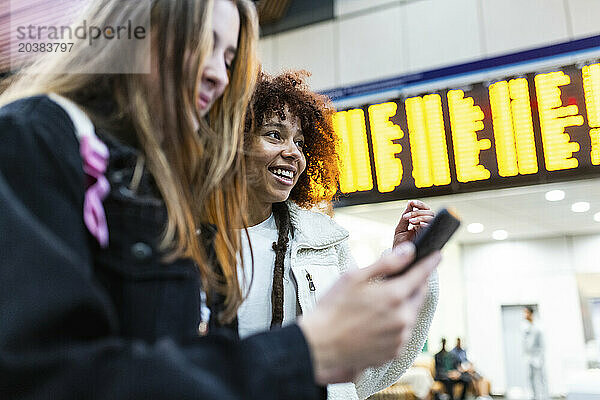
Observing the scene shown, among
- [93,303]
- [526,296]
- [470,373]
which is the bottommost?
[470,373]

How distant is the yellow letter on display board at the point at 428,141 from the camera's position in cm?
341

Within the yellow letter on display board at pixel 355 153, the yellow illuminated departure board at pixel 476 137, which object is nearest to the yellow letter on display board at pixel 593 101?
the yellow illuminated departure board at pixel 476 137

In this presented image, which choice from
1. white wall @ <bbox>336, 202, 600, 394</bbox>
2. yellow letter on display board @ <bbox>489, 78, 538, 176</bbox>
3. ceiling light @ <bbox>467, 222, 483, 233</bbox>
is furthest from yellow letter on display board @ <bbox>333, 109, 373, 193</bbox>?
ceiling light @ <bbox>467, 222, 483, 233</bbox>

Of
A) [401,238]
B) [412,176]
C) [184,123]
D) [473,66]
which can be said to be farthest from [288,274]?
[473,66]

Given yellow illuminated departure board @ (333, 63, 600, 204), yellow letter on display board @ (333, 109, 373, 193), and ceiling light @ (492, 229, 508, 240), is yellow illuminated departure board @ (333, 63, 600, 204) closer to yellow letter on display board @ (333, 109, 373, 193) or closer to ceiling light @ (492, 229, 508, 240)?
yellow letter on display board @ (333, 109, 373, 193)

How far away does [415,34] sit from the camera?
5.00 m

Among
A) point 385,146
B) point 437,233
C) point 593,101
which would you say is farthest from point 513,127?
point 437,233

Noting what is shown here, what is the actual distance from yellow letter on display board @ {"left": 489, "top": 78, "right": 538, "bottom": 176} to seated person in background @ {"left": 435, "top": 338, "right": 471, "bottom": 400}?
671 centimetres

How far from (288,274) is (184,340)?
1.04 metres

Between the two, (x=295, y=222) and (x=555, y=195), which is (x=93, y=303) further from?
(x=555, y=195)

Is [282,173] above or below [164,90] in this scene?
above

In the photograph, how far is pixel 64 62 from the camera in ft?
2.25

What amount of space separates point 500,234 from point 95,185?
9.80 m

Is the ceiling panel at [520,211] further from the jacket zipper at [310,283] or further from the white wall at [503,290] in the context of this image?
the jacket zipper at [310,283]
